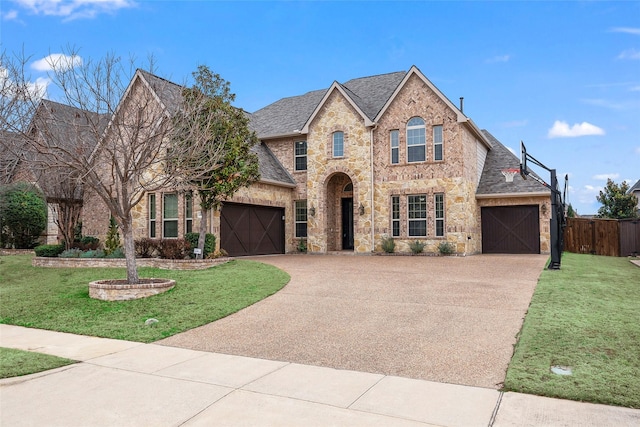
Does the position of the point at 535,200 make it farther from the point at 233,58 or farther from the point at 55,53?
the point at 55,53

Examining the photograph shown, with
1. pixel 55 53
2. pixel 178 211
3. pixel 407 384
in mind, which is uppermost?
pixel 55 53

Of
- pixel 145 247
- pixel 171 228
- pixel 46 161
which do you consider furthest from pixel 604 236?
pixel 46 161

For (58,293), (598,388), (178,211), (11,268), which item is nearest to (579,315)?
(598,388)

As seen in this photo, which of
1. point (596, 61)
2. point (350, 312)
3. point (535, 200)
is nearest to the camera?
point (350, 312)

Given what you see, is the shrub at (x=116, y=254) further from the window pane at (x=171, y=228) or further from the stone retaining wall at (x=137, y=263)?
the window pane at (x=171, y=228)

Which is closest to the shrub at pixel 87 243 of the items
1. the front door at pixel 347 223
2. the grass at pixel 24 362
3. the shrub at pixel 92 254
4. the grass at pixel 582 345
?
the shrub at pixel 92 254

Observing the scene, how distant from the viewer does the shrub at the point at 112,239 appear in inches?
732

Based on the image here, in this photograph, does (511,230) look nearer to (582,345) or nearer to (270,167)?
(270,167)

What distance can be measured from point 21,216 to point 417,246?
19.0m

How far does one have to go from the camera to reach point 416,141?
21.3 m

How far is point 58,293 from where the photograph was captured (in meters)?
12.0

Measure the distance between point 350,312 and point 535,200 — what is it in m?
15.6

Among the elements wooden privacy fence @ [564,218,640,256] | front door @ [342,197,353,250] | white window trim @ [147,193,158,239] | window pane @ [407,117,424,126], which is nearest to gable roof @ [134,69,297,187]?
front door @ [342,197,353,250]

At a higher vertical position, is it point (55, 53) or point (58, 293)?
point (55, 53)
